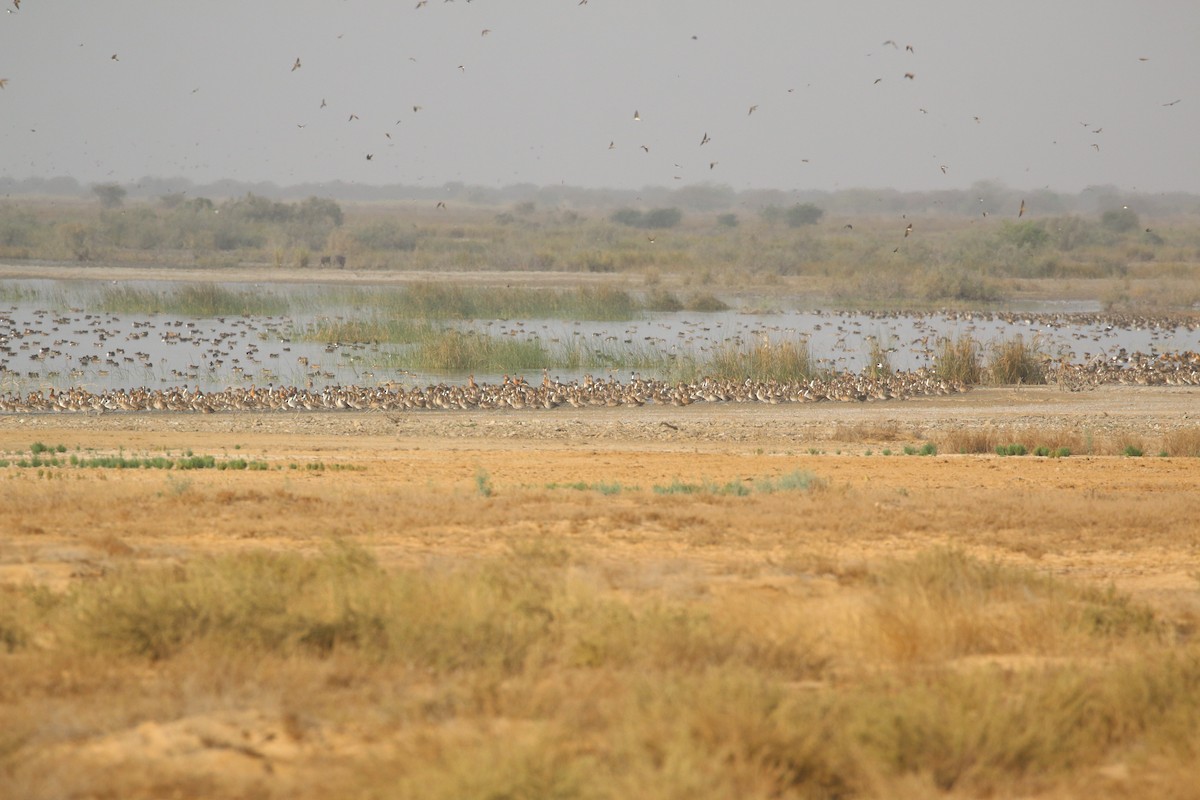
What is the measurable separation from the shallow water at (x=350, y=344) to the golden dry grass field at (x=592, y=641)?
16.9m

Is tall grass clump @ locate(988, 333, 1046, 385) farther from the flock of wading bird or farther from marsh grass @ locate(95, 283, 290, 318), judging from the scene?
marsh grass @ locate(95, 283, 290, 318)

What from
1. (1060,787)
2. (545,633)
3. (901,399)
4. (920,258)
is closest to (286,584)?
(545,633)

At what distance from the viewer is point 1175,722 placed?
21.4 feet

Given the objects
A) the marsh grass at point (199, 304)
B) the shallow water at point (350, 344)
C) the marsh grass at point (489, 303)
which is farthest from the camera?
the marsh grass at point (199, 304)

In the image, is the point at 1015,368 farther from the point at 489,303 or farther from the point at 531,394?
the point at 489,303

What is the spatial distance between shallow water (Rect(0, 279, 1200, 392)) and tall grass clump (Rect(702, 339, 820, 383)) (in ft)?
4.49

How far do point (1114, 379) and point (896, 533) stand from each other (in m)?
21.4

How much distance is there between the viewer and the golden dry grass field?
19.4 feet

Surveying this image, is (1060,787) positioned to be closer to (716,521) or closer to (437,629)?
(437,629)

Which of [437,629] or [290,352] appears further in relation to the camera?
[290,352]

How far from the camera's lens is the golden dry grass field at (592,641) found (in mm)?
5906

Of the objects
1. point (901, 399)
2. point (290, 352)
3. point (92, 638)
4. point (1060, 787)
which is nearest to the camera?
point (1060, 787)

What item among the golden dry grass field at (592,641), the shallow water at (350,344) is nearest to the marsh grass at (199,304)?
the shallow water at (350,344)

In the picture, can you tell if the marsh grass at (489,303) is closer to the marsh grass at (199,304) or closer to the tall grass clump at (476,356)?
the marsh grass at (199,304)
